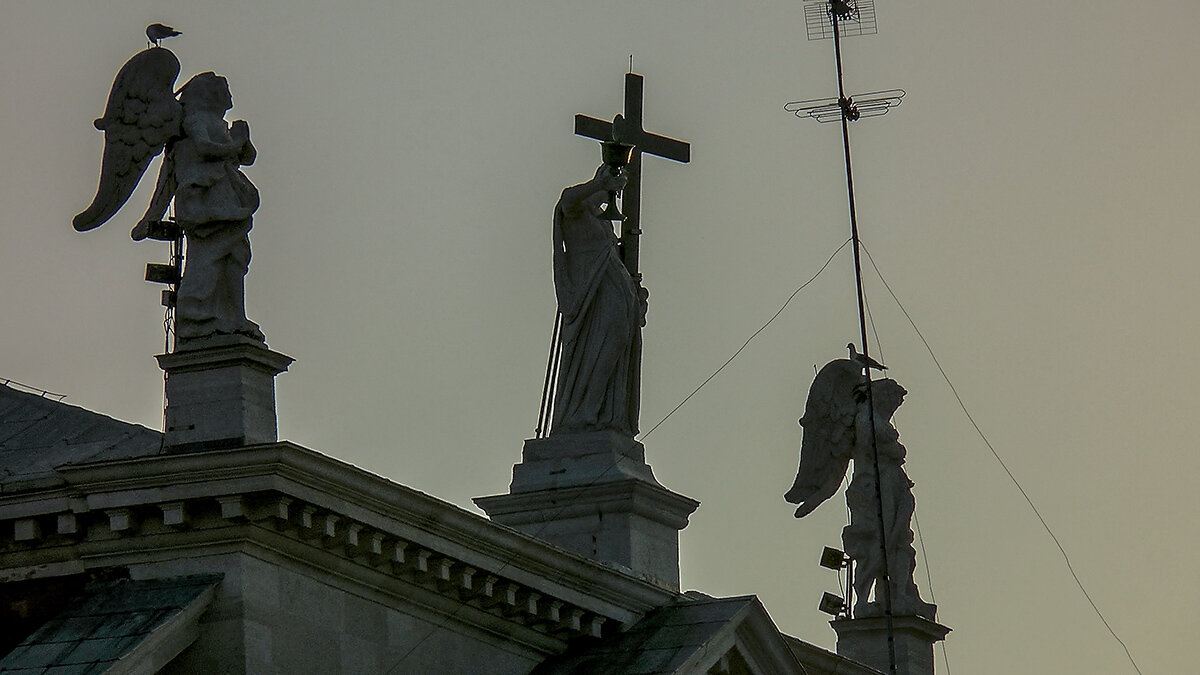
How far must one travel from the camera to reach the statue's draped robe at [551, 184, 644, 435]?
106ft

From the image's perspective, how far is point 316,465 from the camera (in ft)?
89.6

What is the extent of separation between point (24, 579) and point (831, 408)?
1387 cm

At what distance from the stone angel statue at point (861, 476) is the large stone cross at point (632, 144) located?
216 inches

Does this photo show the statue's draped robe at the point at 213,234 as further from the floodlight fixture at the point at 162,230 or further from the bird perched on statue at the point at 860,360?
the bird perched on statue at the point at 860,360

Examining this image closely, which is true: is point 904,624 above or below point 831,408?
below

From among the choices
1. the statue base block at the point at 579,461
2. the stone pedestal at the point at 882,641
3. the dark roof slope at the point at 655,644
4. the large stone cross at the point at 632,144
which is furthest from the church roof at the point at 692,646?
the stone pedestal at the point at 882,641

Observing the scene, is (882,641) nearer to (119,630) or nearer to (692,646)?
(692,646)

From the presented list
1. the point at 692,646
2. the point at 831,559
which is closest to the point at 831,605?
the point at 831,559

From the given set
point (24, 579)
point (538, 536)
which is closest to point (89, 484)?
point (24, 579)

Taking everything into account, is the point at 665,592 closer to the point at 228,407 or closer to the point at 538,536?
the point at 538,536

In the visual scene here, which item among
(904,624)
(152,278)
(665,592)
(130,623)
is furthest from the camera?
(904,624)

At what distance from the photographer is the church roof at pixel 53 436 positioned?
100 ft

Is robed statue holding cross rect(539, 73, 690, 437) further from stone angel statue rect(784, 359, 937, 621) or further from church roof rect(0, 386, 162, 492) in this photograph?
stone angel statue rect(784, 359, 937, 621)

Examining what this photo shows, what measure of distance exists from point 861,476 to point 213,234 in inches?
519
